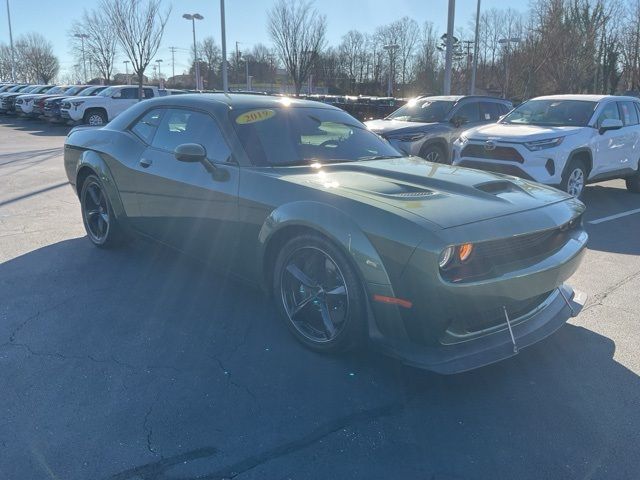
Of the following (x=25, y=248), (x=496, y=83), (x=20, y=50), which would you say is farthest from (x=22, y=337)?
(x=20, y=50)

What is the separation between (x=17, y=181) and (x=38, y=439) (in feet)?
27.5

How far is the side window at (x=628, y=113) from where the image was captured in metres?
9.16

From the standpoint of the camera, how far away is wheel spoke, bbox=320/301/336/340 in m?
3.31

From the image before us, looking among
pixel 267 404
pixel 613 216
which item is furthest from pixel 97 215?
pixel 613 216

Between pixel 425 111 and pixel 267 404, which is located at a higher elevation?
pixel 425 111

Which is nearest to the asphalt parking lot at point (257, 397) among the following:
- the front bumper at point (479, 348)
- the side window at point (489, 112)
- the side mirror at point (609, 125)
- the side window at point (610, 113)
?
the front bumper at point (479, 348)

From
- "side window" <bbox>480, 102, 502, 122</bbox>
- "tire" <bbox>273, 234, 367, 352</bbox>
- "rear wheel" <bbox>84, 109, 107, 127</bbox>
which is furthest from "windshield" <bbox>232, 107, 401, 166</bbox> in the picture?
"rear wheel" <bbox>84, 109, 107, 127</bbox>

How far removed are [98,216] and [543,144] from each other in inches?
230

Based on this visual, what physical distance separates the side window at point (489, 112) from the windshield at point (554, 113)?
1969mm

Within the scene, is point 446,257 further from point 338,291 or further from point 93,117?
point 93,117

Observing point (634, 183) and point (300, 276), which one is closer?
point (300, 276)

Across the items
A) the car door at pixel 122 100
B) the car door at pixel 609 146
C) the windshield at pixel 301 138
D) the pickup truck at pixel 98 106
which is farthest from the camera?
the car door at pixel 122 100

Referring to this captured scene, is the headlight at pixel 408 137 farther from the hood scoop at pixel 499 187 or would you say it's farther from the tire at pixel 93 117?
the tire at pixel 93 117

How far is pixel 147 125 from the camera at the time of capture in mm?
4883
